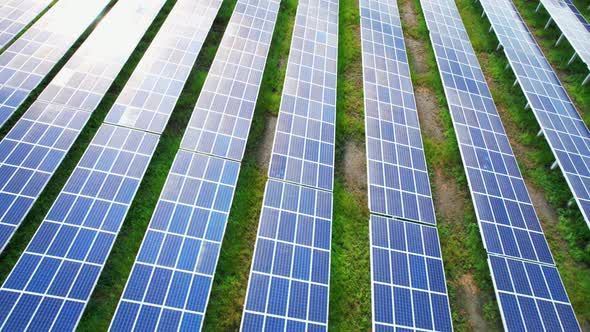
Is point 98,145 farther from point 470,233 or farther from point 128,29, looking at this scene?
point 470,233

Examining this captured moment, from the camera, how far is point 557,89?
865 inches

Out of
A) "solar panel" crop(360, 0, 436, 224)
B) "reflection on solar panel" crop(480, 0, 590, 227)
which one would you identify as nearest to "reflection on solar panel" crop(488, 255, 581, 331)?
"solar panel" crop(360, 0, 436, 224)

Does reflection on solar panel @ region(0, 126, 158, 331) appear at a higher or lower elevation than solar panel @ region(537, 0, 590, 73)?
lower

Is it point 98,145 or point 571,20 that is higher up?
point 571,20

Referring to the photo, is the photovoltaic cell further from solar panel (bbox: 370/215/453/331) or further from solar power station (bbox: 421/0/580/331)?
solar power station (bbox: 421/0/580/331)

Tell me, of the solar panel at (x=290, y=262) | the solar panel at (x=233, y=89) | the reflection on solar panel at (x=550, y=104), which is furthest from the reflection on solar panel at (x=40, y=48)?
the reflection on solar panel at (x=550, y=104)

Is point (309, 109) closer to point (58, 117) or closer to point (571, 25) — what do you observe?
point (58, 117)

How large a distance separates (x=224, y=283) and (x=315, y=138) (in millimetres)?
7308

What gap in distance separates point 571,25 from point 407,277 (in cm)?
2592

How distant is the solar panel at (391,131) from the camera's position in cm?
1515

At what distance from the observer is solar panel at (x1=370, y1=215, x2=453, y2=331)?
12070 mm

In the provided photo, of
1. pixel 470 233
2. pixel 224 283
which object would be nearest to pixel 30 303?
pixel 224 283

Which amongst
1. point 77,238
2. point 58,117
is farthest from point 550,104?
point 58,117

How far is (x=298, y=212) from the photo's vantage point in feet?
45.9
